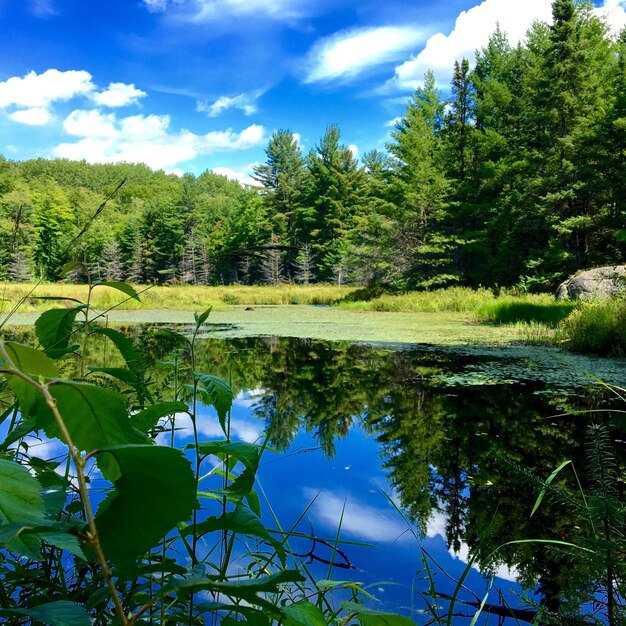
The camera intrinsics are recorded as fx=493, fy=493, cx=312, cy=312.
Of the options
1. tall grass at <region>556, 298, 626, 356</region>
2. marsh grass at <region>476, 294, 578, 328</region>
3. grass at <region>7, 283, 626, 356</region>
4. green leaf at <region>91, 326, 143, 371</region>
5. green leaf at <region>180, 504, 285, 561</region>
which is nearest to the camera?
green leaf at <region>180, 504, 285, 561</region>

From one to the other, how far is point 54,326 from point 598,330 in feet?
22.9

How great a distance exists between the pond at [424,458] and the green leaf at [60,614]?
58 centimetres

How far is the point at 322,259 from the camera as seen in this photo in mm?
34406

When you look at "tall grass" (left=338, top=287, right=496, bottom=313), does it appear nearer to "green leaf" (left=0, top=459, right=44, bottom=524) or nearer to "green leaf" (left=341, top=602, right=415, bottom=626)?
"green leaf" (left=341, top=602, right=415, bottom=626)

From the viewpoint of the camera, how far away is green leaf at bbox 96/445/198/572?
299 mm

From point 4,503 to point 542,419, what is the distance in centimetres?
367

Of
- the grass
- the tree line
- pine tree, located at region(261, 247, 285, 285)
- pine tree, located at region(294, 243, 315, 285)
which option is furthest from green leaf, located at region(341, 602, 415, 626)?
pine tree, located at region(261, 247, 285, 285)

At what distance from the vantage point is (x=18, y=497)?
302 mm

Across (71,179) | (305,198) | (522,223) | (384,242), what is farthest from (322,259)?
(71,179)

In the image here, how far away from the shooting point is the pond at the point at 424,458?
1.62m

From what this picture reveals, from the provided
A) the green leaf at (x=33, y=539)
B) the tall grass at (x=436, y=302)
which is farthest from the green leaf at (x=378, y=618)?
the tall grass at (x=436, y=302)

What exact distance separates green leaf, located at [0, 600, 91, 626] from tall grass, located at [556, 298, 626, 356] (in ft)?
22.4

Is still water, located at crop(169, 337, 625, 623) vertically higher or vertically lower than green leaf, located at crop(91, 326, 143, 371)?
lower

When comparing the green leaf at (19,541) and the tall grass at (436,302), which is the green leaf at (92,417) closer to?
the green leaf at (19,541)
